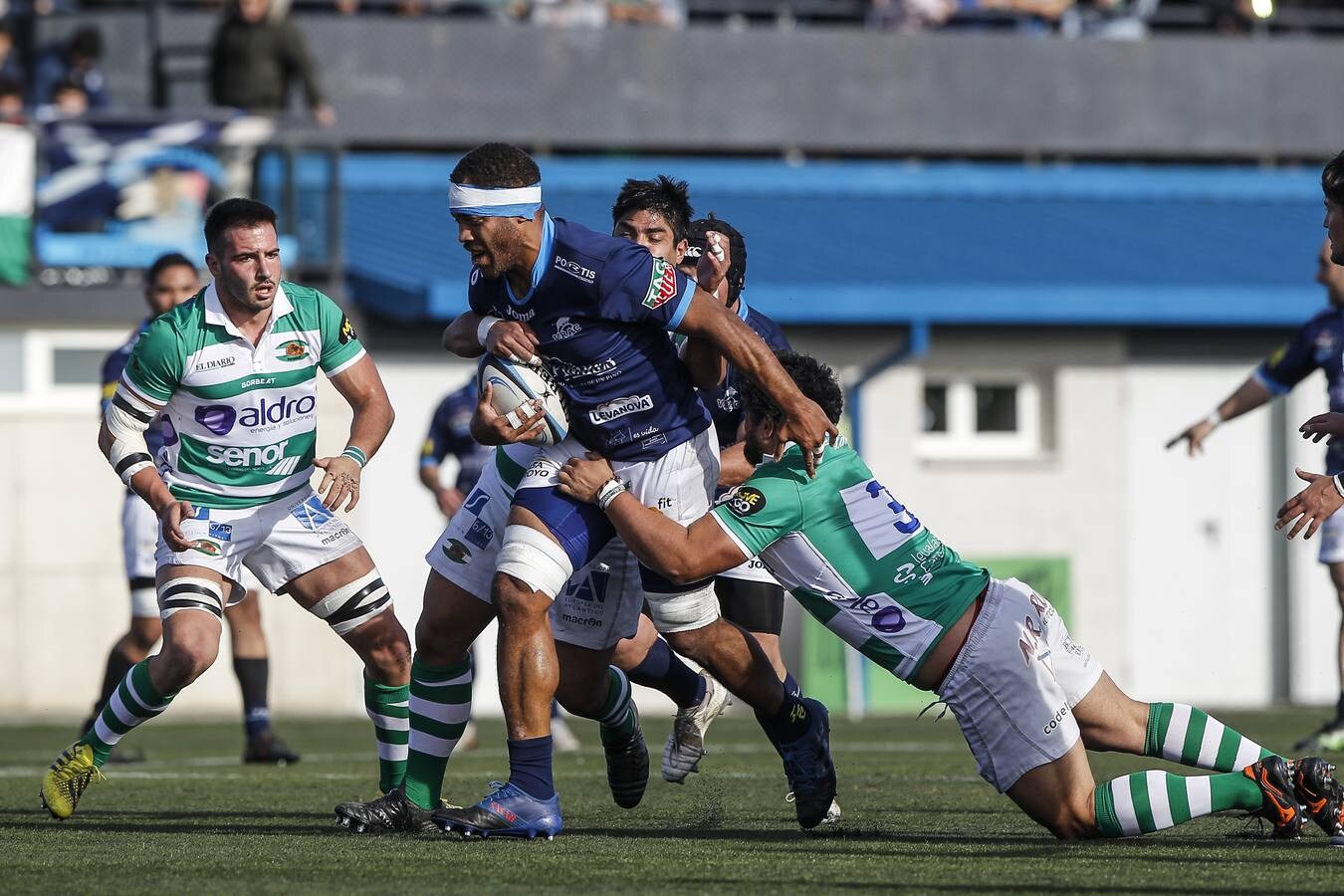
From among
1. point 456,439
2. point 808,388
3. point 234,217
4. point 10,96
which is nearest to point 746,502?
point 808,388

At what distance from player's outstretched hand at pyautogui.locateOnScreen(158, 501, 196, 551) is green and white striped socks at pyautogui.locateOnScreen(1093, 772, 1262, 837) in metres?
3.24

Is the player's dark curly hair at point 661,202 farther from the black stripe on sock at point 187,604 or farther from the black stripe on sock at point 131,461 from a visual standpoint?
the black stripe on sock at point 187,604

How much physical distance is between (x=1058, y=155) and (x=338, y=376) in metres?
15.9

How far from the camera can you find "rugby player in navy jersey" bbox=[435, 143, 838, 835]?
6695 millimetres

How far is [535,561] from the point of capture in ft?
21.9

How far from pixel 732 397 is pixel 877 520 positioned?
1852mm

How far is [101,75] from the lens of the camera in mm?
19734

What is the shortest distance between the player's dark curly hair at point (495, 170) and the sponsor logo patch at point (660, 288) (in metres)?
0.48

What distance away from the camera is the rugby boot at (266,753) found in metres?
10.7

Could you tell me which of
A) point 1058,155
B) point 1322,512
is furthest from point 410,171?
point 1322,512

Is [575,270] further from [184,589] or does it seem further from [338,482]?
[184,589]

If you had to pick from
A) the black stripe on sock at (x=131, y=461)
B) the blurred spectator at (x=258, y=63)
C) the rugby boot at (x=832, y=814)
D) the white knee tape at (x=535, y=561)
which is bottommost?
the rugby boot at (x=832, y=814)

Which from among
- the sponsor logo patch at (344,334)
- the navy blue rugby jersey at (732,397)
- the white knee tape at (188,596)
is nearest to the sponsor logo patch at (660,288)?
the navy blue rugby jersey at (732,397)

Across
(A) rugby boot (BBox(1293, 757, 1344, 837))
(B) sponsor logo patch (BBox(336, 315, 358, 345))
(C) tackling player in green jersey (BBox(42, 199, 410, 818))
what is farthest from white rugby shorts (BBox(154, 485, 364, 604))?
(A) rugby boot (BBox(1293, 757, 1344, 837))
